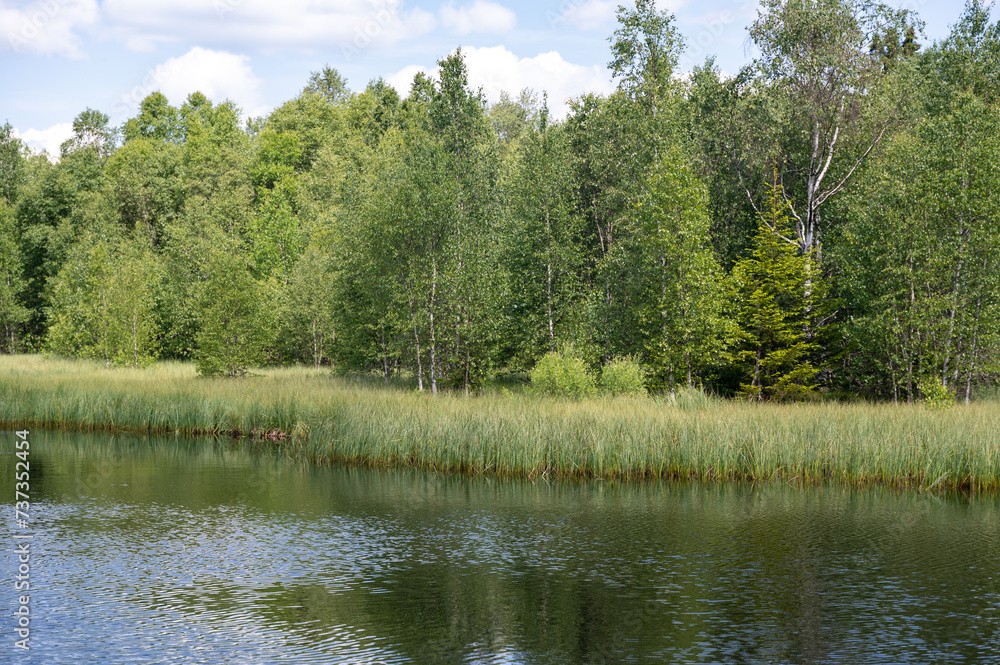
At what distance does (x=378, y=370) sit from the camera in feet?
165

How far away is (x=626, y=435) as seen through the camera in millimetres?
23047

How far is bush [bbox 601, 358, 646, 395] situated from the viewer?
104ft

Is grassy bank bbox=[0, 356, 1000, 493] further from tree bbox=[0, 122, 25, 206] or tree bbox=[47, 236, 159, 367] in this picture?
tree bbox=[0, 122, 25, 206]

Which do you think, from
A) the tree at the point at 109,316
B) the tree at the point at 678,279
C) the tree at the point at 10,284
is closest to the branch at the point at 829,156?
the tree at the point at 678,279

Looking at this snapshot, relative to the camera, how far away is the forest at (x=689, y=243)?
3116cm

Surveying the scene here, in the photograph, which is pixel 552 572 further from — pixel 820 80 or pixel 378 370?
pixel 378 370

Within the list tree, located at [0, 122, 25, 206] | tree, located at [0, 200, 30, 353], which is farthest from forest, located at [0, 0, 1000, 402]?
tree, located at [0, 122, 25, 206]

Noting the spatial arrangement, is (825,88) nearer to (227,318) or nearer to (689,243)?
(689,243)

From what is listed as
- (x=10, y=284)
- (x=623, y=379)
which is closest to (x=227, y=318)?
(x=623, y=379)

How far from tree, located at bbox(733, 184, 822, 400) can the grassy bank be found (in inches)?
301

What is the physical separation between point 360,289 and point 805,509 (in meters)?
27.7

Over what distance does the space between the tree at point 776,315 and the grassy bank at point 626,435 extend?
7.64 m

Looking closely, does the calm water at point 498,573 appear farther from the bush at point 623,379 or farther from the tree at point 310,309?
the tree at point 310,309

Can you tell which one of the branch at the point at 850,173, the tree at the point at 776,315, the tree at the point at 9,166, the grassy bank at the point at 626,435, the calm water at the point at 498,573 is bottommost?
the calm water at the point at 498,573
